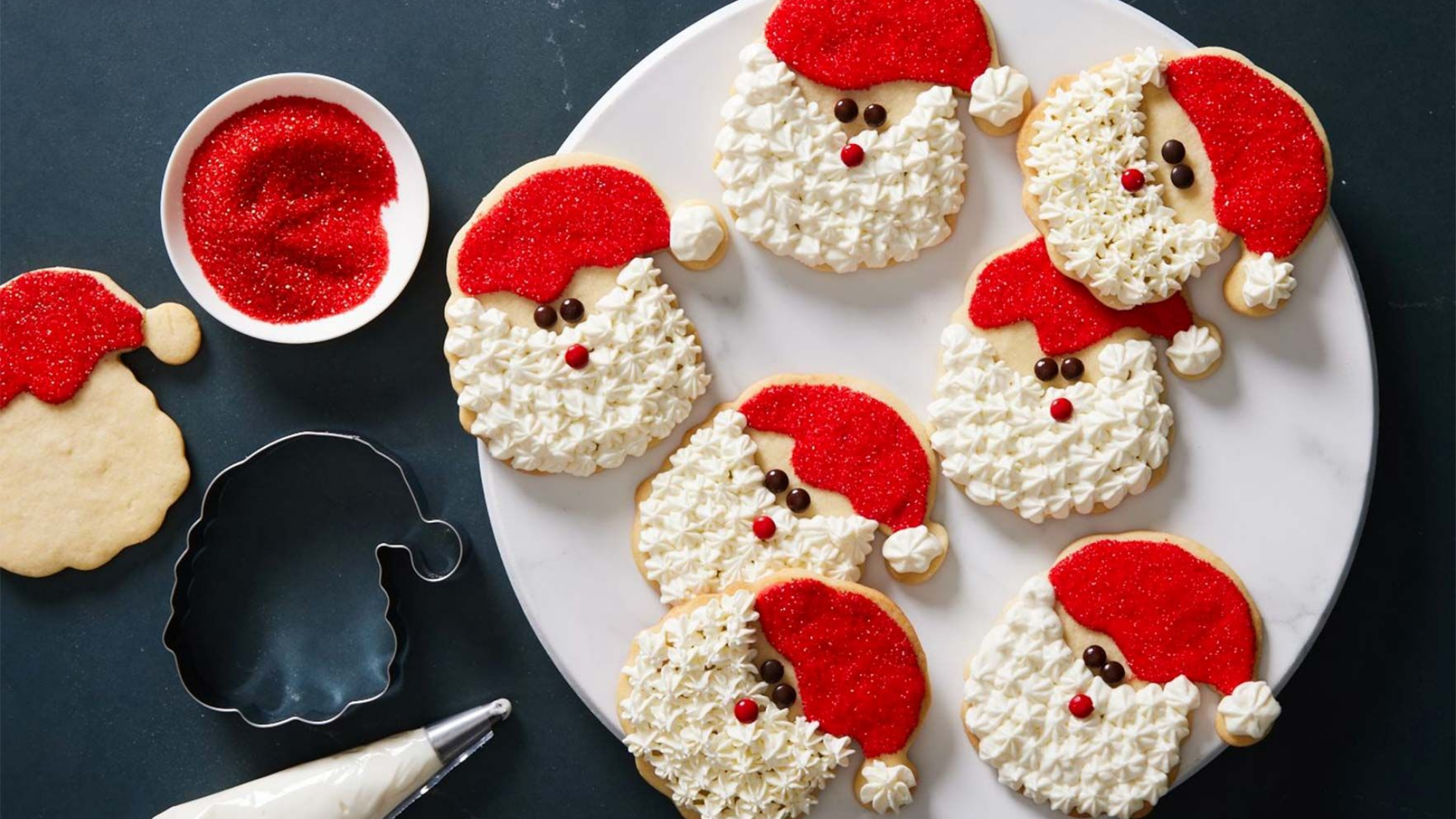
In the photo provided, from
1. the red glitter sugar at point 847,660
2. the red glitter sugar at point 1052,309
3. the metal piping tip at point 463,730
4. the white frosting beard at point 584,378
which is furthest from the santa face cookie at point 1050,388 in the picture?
the metal piping tip at point 463,730

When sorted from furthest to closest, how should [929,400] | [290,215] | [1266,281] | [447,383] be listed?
[447,383], [290,215], [929,400], [1266,281]

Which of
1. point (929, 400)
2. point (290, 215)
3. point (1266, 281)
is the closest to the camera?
point (1266, 281)

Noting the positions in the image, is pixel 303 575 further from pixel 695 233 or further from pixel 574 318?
pixel 695 233

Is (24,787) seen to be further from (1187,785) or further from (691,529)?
(1187,785)

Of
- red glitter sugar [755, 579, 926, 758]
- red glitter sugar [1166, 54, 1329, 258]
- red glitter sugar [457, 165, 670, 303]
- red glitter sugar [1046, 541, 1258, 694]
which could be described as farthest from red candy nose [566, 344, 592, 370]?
red glitter sugar [1166, 54, 1329, 258]

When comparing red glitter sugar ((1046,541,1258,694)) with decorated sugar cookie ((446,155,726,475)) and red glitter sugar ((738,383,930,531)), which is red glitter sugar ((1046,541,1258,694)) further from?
decorated sugar cookie ((446,155,726,475))

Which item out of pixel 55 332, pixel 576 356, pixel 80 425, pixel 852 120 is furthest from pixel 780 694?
pixel 55 332

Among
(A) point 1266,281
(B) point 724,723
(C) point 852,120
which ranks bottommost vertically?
(B) point 724,723
